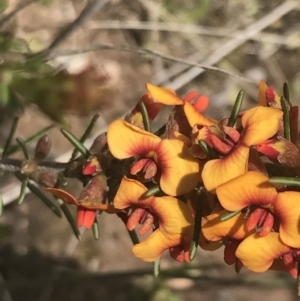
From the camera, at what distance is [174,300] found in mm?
2908

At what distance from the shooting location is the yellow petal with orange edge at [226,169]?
970 mm

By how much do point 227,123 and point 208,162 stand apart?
17cm

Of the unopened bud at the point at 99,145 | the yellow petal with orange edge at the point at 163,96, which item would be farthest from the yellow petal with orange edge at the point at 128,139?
the unopened bud at the point at 99,145

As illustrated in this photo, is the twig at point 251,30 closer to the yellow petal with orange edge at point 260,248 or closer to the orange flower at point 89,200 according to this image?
the orange flower at point 89,200

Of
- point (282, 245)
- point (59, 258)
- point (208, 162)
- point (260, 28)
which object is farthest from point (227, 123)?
point (260, 28)

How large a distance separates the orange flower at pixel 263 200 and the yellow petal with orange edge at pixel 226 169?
0.02 m

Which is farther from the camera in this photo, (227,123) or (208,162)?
(227,123)

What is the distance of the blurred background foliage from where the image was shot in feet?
8.50

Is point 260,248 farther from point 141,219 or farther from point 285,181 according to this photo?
point 141,219

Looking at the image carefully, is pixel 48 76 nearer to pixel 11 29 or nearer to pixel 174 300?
pixel 11 29

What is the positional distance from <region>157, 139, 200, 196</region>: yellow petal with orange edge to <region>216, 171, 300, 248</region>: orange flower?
4.1 inches

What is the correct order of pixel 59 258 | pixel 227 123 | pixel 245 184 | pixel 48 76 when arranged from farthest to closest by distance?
pixel 59 258 → pixel 48 76 → pixel 227 123 → pixel 245 184

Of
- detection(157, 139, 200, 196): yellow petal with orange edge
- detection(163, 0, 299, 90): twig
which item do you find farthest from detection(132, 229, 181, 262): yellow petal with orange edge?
detection(163, 0, 299, 90): twig

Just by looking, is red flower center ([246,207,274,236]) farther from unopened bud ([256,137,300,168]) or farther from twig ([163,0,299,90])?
twig ([163,0,299,90])
